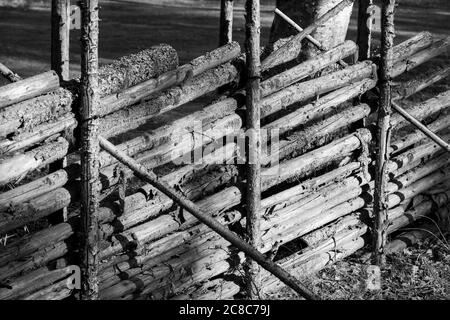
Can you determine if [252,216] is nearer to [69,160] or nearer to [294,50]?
[294,50]

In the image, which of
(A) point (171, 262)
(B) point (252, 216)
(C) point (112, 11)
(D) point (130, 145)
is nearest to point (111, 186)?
(D) point (130, 145)

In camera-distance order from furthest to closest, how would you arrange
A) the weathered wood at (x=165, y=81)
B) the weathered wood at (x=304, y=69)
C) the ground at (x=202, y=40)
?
the ground at (x=202, y=40) → the weathered wood at (x=304, y=69) → the weathered wood at (x=165, y=81)

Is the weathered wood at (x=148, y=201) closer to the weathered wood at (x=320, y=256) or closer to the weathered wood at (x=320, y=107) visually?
the weathered wood at (x=320, y=107)

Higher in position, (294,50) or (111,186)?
(294,50)

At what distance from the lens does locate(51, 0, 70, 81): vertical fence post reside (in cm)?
491

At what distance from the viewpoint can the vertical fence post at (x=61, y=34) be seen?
4.91 m

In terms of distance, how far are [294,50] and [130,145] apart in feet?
4.41

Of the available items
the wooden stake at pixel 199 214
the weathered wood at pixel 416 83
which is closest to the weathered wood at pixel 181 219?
the wooden stake at pixel 199 214

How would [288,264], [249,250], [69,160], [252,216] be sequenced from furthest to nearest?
[69,160]
[288,264]
[252,216]
[249,250]

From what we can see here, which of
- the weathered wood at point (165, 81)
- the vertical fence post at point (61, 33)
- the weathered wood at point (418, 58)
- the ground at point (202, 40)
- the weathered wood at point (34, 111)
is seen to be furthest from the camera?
the weathered wood at point (418, 58)

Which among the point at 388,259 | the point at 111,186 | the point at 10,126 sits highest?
the point at 10,126

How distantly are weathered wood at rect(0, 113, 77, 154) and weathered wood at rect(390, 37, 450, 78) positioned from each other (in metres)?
2.49

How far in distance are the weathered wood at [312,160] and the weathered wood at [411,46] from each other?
1.95ft

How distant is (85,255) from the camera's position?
4.39m
